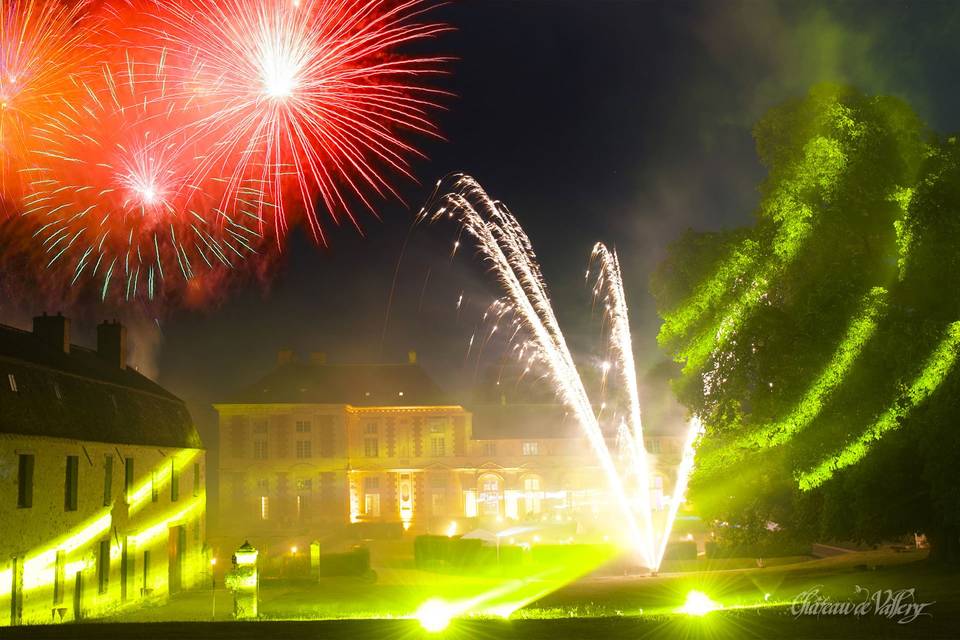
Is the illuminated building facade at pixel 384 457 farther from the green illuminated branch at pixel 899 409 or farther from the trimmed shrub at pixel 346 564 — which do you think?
the green illuminated branch at pixel 899 409

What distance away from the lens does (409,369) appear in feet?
227

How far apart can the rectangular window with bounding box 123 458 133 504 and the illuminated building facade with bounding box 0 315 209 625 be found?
1.6 inches

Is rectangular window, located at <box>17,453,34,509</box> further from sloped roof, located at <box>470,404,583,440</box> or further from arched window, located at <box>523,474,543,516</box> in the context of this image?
arched window, located at <box>523,474,543,516</box>

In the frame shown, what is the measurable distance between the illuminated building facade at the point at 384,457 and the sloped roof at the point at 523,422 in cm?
12

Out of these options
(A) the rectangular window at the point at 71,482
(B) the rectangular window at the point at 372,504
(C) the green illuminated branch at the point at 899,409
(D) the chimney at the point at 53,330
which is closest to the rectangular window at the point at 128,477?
(A) the rectangular window at the point at 71,482

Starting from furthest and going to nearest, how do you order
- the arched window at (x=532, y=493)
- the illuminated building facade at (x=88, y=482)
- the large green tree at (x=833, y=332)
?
the arched window at (x=532, y=493)
the illuminated building facade at (x=88, y=482)
the large green tree at (x=833, y=332)

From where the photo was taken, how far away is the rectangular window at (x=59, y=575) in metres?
23.4

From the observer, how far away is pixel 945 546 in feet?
69.8

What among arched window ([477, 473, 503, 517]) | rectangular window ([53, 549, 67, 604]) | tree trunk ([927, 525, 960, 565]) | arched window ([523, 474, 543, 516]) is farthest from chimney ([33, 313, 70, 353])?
arched window ([523, 474, 543, 516])

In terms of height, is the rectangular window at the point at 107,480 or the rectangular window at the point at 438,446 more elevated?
the rectangular window at the point at 438,446

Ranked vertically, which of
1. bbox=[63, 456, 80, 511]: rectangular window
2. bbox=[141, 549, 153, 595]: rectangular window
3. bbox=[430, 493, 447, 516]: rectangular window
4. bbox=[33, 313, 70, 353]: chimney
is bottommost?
bbox=[141, 549, 153, 595]: rectangular window

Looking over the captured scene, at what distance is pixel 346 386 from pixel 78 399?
40172 mm

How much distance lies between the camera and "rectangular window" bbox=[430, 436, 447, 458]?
64812 millimetres

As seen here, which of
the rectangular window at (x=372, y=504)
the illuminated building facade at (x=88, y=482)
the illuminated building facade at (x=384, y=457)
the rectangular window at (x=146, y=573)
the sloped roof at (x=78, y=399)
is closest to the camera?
the illuminated building facade at (x=88, y=482)
